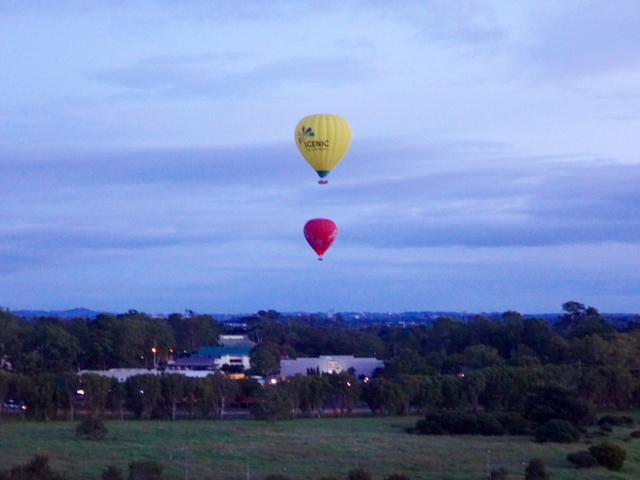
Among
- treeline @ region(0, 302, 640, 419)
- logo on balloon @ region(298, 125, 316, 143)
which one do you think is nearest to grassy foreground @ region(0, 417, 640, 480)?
treeline @ region(0, 302, 640, 419)

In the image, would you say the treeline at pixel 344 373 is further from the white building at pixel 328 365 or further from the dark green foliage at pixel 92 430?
the dark green foliage at pixel 92 430

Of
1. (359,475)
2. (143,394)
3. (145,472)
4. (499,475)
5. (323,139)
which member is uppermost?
(323,139)

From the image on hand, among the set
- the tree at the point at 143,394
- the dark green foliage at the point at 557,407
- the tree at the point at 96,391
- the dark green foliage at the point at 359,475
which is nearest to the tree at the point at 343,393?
the tree at the point at 143,394

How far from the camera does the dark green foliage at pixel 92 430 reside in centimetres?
3903

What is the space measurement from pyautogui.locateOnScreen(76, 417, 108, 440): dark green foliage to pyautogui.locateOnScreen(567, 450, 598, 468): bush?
59.5 ft

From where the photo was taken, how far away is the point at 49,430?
42.5m

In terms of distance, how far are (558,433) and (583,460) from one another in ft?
25.6

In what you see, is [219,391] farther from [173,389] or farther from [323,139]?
[323,139]

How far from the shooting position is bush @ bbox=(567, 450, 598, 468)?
32.2 metres

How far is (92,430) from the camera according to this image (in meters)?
39.1

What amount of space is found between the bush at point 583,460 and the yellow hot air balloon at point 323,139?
42.6 feet

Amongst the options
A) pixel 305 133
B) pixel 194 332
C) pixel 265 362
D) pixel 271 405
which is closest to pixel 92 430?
pixel 271 405

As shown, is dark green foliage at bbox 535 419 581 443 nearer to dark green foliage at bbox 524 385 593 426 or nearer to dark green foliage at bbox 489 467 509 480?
dark green foliage at bbox 524 385 593 426

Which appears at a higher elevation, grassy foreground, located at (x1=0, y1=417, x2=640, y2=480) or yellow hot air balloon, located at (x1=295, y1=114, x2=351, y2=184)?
yellow hot air balloon, located at (x1=295, y1=114, x2=351, y2=184)
